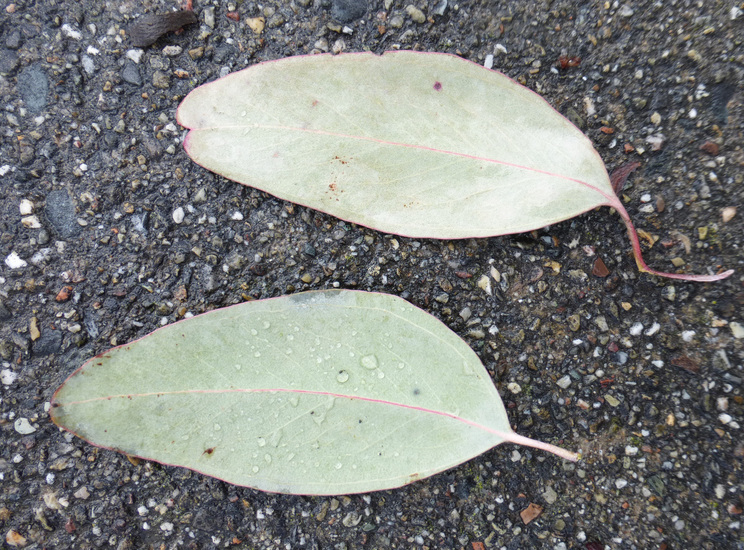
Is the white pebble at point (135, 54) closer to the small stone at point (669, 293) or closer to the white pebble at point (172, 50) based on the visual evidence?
the white pebble at point (172, 50)

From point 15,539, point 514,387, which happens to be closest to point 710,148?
point 514,387

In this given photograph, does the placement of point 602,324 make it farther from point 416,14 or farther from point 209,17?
point 209,17

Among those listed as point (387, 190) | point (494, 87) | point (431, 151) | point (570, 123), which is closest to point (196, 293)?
point (387, 190)

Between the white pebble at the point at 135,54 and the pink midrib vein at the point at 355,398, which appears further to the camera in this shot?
the white pebble at the point at 135,54

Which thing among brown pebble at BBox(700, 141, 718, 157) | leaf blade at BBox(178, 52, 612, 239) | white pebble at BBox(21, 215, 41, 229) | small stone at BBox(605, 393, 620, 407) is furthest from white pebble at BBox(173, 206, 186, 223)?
brown pebble at BBox(700, 141, 718, 157)

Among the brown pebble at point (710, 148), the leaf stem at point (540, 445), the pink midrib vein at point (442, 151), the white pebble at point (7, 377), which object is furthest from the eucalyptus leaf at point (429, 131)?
the white pebble at point (7, 377)

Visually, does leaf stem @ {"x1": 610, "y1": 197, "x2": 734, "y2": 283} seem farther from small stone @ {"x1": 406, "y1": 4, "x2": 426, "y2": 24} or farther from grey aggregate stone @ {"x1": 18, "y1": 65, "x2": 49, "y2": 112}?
grey aggregate stone @ {"x1": 18, "y1": 65, "x2": 49, "y2": 112}
